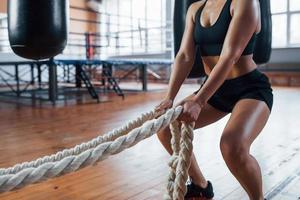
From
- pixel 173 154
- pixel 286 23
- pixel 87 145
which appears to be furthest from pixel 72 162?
pixel 286 23

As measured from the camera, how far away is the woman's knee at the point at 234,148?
4.33ft

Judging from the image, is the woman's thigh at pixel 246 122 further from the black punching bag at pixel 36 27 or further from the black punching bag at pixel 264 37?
the black punching bag at pixel 36 27

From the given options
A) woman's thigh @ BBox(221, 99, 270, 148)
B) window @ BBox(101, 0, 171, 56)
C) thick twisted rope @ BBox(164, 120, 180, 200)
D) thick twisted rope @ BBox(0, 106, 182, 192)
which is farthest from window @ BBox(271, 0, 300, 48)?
thick twisted rope @ BBox(0, 106, 182, 192)

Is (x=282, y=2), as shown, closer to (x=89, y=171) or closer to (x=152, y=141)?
(x=152, y=141)

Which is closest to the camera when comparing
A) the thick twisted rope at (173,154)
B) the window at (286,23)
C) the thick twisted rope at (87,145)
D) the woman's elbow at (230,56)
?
the thick twisted rope at (87,145)

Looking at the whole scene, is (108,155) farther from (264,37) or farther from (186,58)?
(264,37)

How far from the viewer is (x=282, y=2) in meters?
9.68

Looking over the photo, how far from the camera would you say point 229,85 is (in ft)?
5.03

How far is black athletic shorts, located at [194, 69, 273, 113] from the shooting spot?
4.85 ft

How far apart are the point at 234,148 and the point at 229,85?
315 millimetres

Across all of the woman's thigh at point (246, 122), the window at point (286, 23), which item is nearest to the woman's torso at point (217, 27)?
the woman's thigh at point (246, 122)

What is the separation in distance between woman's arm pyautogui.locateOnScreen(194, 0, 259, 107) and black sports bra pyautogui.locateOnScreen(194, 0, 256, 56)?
3.2 inches

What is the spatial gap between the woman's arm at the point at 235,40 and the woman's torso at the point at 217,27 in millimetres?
86

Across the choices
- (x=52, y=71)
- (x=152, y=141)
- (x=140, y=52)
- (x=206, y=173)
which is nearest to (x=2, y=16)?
(x=140, y=52)
